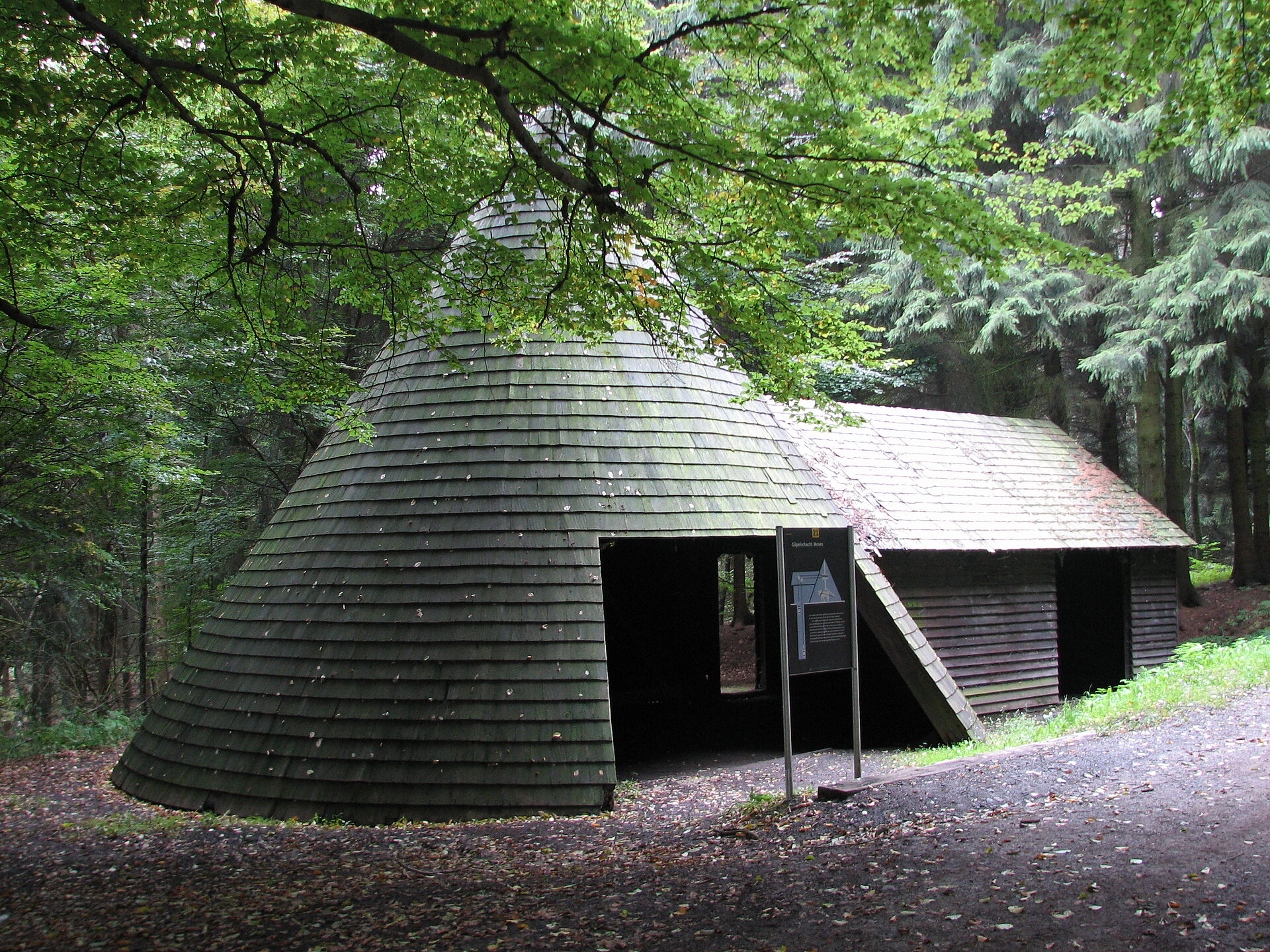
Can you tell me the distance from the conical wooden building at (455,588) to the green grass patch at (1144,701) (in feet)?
8.99

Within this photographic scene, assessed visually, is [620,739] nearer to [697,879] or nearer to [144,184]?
[697,879]

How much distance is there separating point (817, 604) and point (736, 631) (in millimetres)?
16744

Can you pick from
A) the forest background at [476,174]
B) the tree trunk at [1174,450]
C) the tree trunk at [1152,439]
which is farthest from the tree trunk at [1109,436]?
the forest background at [476,174]

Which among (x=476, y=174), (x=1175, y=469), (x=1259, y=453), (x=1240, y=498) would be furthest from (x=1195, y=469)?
(x=476, y=174)

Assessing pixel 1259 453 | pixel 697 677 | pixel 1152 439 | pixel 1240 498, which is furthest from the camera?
pixel 1152 439

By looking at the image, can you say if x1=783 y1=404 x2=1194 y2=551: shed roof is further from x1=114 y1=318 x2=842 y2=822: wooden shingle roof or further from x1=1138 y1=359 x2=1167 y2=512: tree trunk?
x1=114 y1=318 x2=842 y2=822: wooden shingle roof

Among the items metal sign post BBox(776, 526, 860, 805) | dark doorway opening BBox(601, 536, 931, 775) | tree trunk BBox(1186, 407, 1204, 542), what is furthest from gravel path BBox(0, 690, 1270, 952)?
tree trunk BBox(1186, 407, 1204, 542)

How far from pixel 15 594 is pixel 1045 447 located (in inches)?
645

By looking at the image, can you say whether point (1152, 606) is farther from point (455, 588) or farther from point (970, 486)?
point (455, 588)

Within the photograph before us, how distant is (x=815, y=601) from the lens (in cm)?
608

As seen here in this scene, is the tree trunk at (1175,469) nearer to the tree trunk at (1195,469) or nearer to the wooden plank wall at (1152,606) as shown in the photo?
the wooden plank wall at (1152,606)

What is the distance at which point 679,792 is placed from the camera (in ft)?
24.5

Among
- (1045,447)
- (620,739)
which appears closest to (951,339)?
(1045,447)

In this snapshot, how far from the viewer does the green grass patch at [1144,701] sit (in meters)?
7.99
